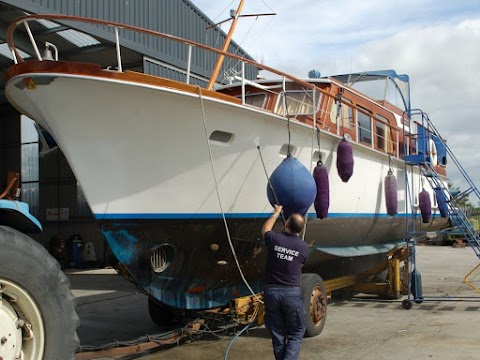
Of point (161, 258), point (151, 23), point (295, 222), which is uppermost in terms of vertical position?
point (151, 23)

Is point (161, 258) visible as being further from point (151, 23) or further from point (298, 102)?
point (151, 23)

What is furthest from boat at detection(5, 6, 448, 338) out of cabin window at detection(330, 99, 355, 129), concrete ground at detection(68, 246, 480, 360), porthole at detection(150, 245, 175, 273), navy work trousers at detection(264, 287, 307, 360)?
navy work trousers at detection(264, 287, 307, 360)

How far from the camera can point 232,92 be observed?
8070mm

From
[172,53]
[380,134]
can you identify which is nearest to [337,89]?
[380,134]

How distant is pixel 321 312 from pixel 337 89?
3.59 m

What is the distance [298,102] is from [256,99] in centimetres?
69

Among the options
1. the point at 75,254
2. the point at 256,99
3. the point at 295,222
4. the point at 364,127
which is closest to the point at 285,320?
the point at 295,222

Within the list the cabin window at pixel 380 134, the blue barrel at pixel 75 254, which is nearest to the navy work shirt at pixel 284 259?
the cabin window at pixel 380 134

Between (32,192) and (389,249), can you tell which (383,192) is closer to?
(389,249)

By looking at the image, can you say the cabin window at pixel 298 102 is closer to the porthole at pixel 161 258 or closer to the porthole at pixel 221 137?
the porthole at pixel 221 137

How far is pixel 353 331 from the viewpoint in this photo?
6.74 metres

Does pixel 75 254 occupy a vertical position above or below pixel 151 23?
below

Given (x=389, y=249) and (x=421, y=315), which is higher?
(x=389, y=249)

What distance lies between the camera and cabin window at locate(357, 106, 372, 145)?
859 cm
